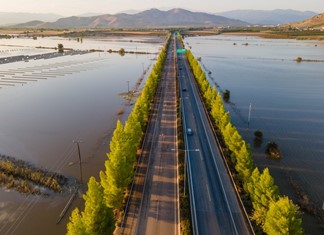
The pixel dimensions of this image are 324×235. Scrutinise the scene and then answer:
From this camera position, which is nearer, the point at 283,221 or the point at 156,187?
the point at 283,221

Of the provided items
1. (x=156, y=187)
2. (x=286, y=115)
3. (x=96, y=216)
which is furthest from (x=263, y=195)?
(x=286, y=115)

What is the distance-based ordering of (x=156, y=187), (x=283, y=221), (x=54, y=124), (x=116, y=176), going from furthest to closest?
(x=54, y=124) < (x=156, y=187) < (x=116, y=176) < (x=283, y=221)

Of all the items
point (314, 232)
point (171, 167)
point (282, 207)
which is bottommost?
point (314, 232)

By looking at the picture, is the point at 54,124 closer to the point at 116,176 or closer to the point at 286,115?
the point at 116,176

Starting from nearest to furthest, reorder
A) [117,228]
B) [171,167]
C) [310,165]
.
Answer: [117,228] < [171,167] < [310,165]

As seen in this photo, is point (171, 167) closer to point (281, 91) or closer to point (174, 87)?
point (174, 87)

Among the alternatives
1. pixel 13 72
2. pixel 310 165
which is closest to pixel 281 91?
pixel 310 165

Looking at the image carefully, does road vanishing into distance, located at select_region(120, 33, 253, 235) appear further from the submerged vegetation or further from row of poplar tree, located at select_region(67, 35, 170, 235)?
the submerged vegetation

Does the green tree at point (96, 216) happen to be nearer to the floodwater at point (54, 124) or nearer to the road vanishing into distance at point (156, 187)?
the road vanishing into distance at point (156, 187)
